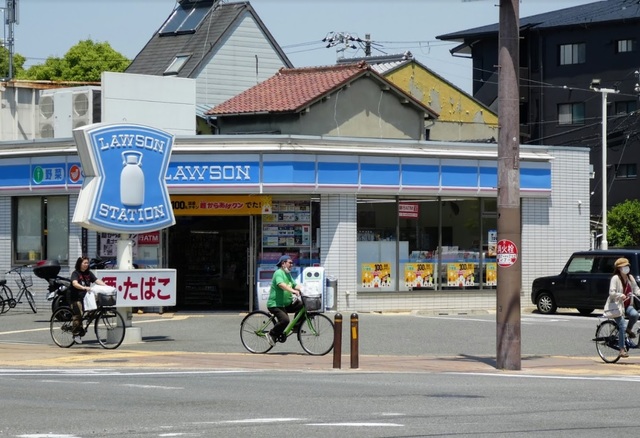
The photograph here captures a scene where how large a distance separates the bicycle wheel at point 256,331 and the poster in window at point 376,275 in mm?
10728

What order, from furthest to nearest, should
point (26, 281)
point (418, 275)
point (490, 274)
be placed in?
point (490, 274), point (418, 275), point (26, 281)

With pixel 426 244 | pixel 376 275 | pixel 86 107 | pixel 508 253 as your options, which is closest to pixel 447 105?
pixel 426 244

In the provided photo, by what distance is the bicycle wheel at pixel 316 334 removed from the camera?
71.3 ft

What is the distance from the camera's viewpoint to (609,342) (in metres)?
21.3

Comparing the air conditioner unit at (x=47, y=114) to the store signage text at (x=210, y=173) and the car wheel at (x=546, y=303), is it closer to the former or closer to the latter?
the store signage text at (x=210, y=173)

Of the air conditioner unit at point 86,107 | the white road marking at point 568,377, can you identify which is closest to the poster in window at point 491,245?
the air conditioner unit at point 86,107

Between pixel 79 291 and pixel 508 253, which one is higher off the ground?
pixel 508 253

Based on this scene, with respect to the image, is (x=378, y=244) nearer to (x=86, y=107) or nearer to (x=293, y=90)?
(x=293, y=90)

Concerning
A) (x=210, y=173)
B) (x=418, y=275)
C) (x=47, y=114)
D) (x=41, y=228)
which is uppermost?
(x=47, y=114)

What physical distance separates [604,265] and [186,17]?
2406 cm

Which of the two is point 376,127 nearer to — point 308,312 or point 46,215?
point 46,215

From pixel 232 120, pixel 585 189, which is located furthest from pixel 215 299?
pixel 585 189

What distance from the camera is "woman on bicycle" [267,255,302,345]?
21.4 m

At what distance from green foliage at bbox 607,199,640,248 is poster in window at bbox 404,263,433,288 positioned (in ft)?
108
